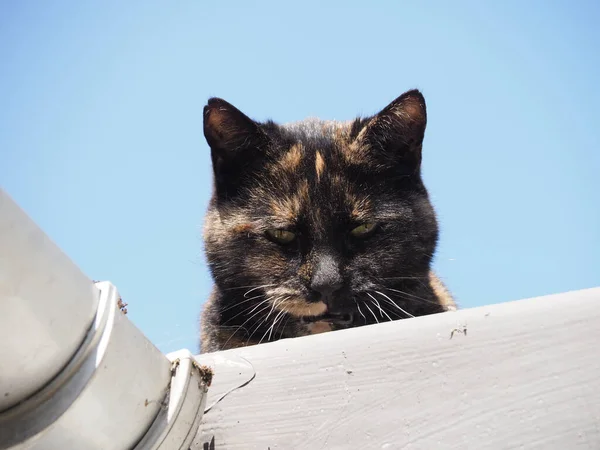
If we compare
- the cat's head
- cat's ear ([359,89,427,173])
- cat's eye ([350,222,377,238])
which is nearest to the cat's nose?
the cat's head

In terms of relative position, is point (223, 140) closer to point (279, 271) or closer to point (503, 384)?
point (279, 271)

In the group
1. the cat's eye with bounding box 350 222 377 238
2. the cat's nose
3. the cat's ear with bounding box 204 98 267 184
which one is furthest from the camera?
the cat's ear with bounding box 204 98 267 184

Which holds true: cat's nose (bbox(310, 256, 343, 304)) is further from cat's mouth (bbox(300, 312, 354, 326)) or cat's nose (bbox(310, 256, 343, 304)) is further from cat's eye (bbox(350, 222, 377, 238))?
cat's eye (bbox(350, 222, 377, 238))

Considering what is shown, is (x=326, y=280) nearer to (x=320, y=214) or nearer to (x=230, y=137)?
(x=320, y=214)

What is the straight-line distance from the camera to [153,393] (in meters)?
1.23

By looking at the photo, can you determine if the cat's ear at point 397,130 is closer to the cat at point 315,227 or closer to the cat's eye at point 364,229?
the cat at point 315,227

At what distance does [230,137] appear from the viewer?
2.84 meters

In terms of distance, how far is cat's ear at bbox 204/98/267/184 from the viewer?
276cm

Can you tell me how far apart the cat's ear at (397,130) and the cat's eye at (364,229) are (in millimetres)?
357

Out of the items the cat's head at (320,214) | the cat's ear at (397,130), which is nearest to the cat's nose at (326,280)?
the cat's head at (320,214)

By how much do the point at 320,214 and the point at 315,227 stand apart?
6 centimetres

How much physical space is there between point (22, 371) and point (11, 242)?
8.5 inches

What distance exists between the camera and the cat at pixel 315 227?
2.45 meters

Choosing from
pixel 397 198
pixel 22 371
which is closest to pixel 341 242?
pixel 397 198
